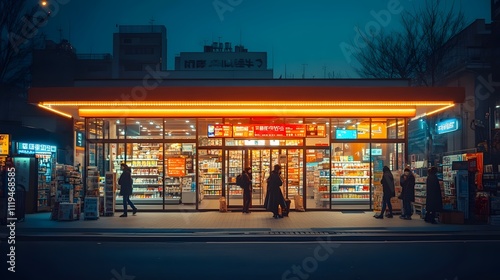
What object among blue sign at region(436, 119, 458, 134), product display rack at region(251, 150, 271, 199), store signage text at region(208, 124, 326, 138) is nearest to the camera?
blue sign at region(436, 119, 458, 134)

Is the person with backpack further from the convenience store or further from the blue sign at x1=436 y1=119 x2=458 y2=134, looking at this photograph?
the blue sign at x1=436 y1=119 x2=458 y2=134

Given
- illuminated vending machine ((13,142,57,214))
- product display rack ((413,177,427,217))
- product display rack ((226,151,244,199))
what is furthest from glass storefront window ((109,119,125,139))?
product display rack ((413,177,427,217))

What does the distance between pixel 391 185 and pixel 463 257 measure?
7.35 meters

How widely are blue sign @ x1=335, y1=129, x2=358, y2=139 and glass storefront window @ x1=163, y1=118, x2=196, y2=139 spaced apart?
18.6ft

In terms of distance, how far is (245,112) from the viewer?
2086 cm

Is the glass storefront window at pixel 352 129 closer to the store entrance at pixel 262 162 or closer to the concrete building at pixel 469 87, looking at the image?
the store entrance at pixel 262 162

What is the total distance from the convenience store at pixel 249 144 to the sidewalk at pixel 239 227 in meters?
2.56

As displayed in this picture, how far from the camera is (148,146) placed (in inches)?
843

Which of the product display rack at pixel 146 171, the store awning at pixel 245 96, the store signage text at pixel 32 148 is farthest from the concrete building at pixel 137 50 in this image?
the store awning at pixel 245 96

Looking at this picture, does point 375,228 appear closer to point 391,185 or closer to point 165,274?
point 391,185

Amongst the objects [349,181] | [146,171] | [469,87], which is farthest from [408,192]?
[469,87]

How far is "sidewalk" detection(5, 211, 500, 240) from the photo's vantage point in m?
15.4

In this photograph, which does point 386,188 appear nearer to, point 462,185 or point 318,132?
point 462,185

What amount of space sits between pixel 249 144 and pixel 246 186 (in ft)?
6.02
